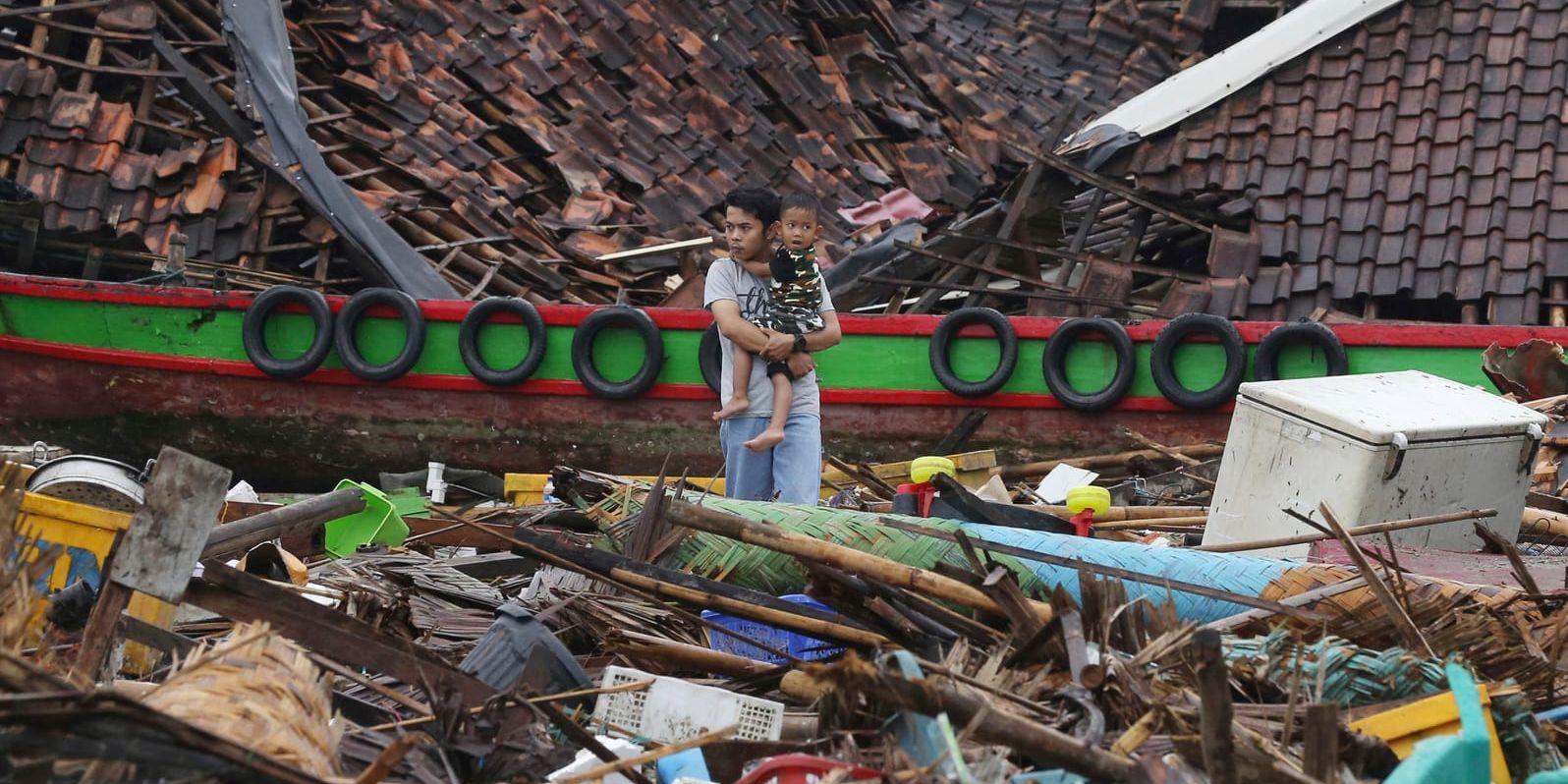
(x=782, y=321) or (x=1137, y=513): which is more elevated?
(x=782, y=321)

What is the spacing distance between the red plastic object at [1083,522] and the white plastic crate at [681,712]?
8.87ft

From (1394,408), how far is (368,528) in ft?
13.0

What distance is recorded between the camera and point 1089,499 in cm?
639

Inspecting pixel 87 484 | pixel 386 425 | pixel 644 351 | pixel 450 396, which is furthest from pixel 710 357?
pixel 87 484

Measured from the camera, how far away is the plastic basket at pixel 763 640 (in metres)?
4.23

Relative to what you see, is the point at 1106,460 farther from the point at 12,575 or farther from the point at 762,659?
the point at 12,575

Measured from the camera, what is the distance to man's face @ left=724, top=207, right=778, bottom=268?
20.1ft

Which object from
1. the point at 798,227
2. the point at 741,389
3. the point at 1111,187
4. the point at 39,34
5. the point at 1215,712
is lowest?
the point at 1215,712

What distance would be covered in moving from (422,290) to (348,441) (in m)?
1.06

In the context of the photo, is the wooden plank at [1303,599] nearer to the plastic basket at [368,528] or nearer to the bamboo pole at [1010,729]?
the bamboo pole at [1010,729]

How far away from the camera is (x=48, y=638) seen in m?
3.35

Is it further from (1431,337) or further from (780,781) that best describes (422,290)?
(780,781)

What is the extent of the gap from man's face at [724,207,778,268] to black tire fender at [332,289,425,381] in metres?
4.33

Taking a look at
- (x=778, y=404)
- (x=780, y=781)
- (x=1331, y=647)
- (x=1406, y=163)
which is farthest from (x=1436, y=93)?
(x=780, y=781)
